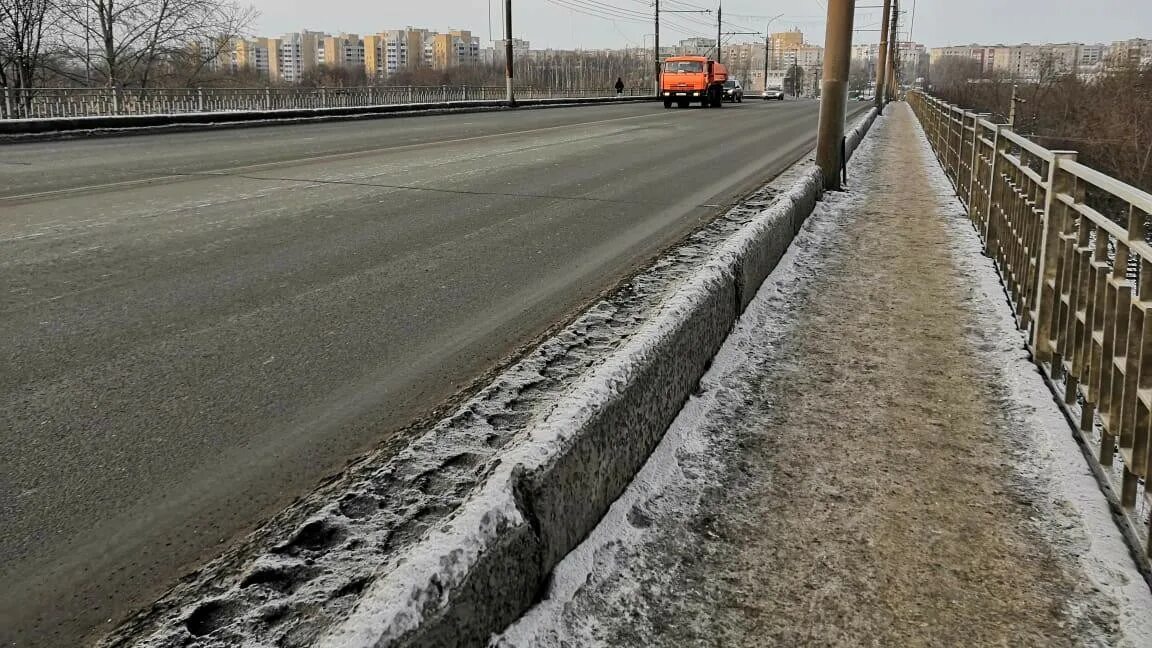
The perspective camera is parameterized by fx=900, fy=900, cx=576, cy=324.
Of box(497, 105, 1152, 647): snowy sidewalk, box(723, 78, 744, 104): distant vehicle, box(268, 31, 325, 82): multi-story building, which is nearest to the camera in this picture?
box(497, 105, 1152, 647): snowy sidewalk

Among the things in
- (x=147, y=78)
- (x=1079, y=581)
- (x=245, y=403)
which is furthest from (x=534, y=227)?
(x=147, y=78)

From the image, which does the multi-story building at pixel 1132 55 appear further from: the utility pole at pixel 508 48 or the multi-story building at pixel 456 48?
the multi-story building at pixel 456 48

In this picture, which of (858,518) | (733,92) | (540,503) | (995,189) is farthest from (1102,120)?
(540,503)

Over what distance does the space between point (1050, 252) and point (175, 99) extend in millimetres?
26574

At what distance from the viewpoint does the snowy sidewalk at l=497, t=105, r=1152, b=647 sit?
241 centimetres

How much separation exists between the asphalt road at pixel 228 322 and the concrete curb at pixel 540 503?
903 mm

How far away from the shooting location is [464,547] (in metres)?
2.03

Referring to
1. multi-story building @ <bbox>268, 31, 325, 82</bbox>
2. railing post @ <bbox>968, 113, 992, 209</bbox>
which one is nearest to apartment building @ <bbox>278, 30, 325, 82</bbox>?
multi-story building @ <bbox>268, 31, 325, 82</bbox>

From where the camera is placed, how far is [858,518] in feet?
9.78

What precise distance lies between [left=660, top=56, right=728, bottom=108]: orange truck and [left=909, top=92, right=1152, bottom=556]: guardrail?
117 ft

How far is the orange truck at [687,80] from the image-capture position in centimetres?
4097

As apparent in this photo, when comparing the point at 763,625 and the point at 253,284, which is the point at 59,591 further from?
the point at 253,284

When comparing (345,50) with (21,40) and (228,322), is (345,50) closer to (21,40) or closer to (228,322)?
(21,40)

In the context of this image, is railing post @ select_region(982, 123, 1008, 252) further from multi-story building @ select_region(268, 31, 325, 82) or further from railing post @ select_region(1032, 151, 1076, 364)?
multi-story building @ select_region(268, 31, 325, 82)
